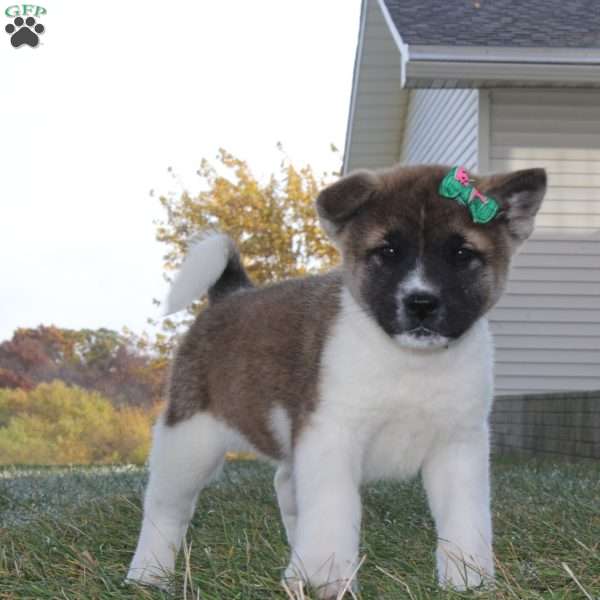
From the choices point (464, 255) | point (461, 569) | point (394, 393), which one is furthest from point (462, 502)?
point (464, 255)

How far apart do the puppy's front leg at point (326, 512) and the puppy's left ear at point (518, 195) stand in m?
1.14

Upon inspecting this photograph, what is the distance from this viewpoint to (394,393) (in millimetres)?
3719

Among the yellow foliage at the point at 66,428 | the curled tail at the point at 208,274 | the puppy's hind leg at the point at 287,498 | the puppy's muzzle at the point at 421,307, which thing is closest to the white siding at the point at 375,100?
the yellow foliage at the point at 66,428

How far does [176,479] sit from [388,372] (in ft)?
4.24

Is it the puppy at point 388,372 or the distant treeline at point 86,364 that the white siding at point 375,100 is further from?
the puppy at point 388,372

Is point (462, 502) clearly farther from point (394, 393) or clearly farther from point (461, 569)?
point (394, 393)

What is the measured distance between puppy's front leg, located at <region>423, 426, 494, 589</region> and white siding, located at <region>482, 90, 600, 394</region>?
28.1 feet

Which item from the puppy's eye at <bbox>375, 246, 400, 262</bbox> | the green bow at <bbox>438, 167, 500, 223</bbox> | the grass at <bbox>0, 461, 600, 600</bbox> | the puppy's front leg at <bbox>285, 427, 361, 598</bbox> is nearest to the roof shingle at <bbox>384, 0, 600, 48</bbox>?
the grass at <bbox>0, 461, 600, 600</bbox>

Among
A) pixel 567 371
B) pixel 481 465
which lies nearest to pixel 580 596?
pixel 481 465

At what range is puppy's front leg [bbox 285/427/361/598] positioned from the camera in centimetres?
348

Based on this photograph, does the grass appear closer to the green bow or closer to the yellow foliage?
the green bow

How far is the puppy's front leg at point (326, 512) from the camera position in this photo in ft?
11.4

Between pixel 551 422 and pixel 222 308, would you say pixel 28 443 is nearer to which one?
pixel 551 422

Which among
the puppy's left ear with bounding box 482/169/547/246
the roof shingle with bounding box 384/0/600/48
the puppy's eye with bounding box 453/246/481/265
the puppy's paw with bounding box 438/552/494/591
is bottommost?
the puppy's paw with bounding box 438/552/494/591
